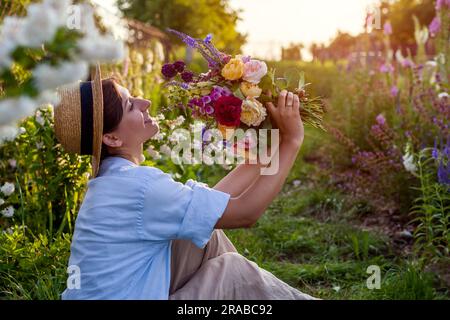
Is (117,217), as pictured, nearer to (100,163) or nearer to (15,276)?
(100,163)

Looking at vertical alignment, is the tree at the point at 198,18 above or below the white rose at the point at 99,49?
above

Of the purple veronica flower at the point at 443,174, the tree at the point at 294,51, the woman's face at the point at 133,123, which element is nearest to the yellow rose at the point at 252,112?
the woman's face at the point at 133,123

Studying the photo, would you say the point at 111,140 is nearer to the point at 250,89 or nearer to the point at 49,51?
the point at 250,89

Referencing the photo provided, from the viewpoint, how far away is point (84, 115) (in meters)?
2.08

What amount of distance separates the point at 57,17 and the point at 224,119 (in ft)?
4.01

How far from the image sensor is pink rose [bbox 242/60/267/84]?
2.20 meters

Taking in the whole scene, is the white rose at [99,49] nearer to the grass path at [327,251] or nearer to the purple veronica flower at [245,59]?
the purple veronica flower at [245,59]

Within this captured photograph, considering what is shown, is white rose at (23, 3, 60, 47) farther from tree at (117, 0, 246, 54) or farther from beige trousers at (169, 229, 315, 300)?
tree at (117, 0, 246, 54)

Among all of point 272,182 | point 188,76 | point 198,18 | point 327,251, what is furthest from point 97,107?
point 198,18

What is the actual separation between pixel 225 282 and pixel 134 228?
14.2 inches

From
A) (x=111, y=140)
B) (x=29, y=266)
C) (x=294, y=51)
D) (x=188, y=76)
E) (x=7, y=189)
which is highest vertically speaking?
(x=294, y=51)

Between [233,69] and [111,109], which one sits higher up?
[233,69]

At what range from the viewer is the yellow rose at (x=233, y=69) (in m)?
2.20

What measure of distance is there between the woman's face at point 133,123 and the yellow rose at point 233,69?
308 millimetres
